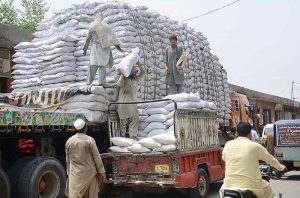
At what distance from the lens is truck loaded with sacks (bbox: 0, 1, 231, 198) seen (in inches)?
242

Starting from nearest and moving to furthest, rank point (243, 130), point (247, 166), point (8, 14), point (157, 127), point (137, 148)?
point (247, 166)
point (243, 130)
point (137, 148)
point (157, 127)
point (8, 14)

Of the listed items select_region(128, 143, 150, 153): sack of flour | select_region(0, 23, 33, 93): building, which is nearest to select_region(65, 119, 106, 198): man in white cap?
select_region(128, 143, 150, 153): sack of flour

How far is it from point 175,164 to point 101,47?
262 centimetres

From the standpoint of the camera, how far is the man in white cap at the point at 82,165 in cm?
584

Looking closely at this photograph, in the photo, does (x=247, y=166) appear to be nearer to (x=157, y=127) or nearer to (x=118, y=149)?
(x=118, y=149)

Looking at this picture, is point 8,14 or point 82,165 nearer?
point 82,165

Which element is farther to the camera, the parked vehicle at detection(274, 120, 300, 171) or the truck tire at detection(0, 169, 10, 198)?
the parked vehicle at detection(274, 120, 300, 171)

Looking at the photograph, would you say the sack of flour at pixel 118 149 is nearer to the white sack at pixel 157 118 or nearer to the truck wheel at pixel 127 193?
the white sack at pixel 157 118

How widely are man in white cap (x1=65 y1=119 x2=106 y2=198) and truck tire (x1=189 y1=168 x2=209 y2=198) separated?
6.99 feet

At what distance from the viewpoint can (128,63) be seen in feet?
25.5

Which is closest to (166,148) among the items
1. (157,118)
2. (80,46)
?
(157,118)

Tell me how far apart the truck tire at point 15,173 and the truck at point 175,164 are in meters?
1.57

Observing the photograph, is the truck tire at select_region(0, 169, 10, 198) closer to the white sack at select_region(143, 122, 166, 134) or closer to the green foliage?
the white sack at select_region(143, 122, 166, 134)

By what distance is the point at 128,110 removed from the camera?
25.7 feet
